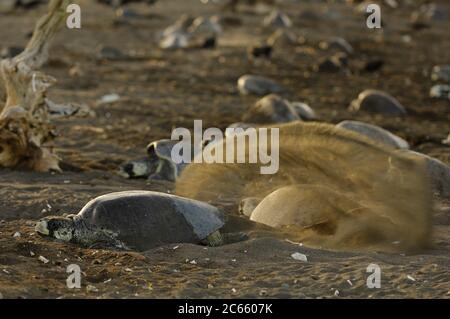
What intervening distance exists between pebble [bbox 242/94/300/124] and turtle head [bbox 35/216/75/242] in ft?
12.2

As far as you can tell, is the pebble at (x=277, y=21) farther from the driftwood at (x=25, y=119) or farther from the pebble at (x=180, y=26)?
the driftwood at (x=25, y=119)

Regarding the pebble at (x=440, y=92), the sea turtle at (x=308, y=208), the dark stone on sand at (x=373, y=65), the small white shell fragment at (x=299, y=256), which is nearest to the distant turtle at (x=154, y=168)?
the sea turtle at (x=308, y=208)

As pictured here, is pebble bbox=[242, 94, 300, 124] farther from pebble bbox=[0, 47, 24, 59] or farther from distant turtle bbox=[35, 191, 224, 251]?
pebble bbox=[0, 47, 24, 59]

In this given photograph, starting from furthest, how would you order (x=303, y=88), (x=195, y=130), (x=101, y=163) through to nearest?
(x=303, y=88) < (x=195, y=130) < (x=101, y=163)

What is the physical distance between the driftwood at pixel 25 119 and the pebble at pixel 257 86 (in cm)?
387

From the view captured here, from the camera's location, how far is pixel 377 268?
13.4ft

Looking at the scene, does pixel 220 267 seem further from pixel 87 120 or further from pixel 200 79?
pixel 200 79

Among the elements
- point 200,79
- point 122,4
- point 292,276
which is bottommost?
point 292,276

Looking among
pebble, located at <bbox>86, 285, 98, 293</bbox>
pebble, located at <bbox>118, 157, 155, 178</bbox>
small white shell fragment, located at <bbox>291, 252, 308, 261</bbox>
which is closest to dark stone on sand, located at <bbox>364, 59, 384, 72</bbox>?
pebble, located at <bbox>118, 157, 155, 178</bbox>

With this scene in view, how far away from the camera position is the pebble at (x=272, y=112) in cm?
796

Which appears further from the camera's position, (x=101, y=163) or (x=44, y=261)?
(x=101, y=163)

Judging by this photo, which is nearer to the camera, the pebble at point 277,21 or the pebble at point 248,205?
the pebble at point 248,205

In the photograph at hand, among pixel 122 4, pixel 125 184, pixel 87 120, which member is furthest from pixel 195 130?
pixel 122 4

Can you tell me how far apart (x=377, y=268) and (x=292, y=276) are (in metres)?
0.39
